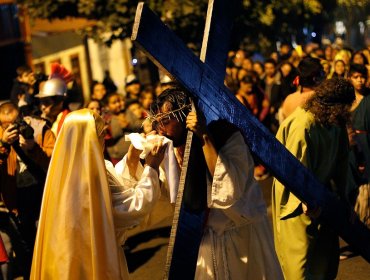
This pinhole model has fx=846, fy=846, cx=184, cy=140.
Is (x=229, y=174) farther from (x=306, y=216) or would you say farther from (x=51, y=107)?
(x=51, y=107)

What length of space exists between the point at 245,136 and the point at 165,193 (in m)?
0.82

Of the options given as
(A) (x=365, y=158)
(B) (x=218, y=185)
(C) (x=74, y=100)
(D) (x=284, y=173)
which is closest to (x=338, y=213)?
(D) (x=284, y=173)

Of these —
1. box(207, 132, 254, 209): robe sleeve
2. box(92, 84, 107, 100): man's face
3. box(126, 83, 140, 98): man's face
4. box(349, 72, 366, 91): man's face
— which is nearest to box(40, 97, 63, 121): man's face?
box(349, 72, 366, 91): man's face

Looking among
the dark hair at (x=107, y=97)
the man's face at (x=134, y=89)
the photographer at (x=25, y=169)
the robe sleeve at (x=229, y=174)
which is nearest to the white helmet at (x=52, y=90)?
the photographer at (x=25, y=169)

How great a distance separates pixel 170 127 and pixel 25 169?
10.7 ft

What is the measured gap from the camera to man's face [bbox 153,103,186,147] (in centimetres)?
475

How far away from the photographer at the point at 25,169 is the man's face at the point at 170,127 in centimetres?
259

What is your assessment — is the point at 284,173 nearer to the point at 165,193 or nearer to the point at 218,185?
the point at 218,185

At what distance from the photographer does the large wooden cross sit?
9.89 ft

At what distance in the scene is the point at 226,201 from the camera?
4.57 metres

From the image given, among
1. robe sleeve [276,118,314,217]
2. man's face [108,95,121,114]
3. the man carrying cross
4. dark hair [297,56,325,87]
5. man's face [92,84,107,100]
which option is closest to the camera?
the man carrying cross

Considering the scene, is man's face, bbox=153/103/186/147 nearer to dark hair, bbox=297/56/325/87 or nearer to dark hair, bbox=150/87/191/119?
dark hair, bbox=150/87/191/119

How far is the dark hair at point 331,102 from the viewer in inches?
235

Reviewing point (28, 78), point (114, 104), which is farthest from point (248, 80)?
point (28, 78)
